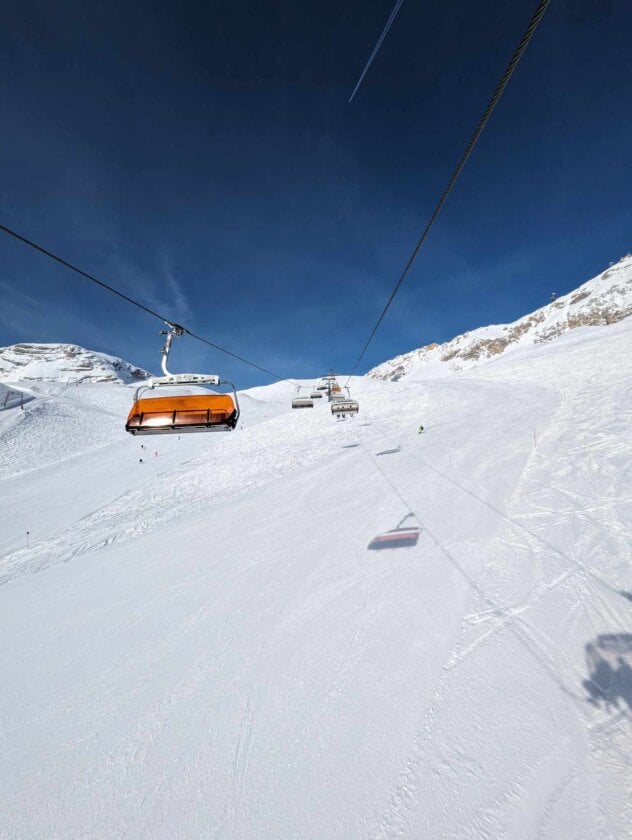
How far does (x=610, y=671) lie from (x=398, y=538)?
14.7 ft

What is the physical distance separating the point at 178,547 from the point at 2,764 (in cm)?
638

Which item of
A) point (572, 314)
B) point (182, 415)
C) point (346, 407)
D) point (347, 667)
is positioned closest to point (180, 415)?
point (182, 415)

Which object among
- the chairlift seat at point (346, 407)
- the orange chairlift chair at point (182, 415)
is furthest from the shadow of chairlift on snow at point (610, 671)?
the chairlift seat at point (346, 407)

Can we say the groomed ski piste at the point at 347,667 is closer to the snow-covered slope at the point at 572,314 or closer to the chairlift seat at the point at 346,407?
the chairlift seat at the point at 346,407

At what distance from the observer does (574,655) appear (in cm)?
425

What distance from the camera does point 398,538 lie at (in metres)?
8.16

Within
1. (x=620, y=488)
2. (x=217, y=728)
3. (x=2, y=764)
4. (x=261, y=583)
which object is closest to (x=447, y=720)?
(x=217, y=728)

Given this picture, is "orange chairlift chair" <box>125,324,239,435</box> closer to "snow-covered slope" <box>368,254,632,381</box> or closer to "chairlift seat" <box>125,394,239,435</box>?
"chairlift seat" <box>125,394,239,435</box>

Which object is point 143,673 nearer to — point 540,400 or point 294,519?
point 294,519

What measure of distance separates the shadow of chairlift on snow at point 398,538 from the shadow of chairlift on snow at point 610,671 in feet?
12.2

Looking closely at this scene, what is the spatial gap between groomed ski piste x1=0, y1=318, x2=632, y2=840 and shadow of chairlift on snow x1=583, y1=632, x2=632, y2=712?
0.03 m

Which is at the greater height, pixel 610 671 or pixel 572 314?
pixel 572 314

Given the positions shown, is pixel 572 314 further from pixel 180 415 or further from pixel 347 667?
pixel 347 667

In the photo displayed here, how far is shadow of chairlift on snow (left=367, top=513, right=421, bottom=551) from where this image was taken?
309 inches
